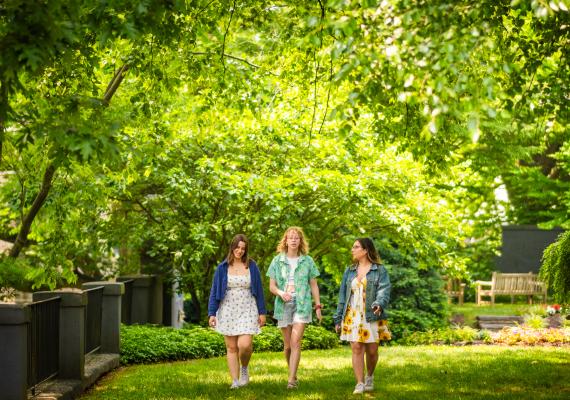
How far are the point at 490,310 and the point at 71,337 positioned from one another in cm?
1820

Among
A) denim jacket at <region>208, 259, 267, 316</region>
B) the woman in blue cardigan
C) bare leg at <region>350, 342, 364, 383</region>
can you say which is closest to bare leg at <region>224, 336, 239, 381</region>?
the woman in blue cardigan

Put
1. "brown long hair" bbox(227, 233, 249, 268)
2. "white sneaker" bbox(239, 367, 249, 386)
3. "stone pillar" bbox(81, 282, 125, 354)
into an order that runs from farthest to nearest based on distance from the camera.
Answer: "stone pillar" bbox(81, 282, 125, 354) < "white sneaker" bbox(239, 367, 249, 386) < "brown long hair" bbox(227, 233, 249, 268)

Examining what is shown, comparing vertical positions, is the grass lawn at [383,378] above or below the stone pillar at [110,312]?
below

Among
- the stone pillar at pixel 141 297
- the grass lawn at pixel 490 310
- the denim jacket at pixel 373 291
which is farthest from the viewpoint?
the grass lawn at pixel 490 310

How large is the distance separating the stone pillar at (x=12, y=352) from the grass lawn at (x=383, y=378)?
1.89 metres

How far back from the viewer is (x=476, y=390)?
33.2ft

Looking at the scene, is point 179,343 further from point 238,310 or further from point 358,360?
point 358,360

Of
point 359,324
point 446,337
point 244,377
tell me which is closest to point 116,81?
point 244,377

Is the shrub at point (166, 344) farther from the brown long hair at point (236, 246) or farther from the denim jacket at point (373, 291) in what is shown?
the denim jacket at point (373, 291)

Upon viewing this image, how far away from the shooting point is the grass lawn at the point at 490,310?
23.5 metres

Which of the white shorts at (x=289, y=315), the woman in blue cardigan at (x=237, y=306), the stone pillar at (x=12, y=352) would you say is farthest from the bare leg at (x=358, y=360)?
the stone pillar at (x=12, y=352)

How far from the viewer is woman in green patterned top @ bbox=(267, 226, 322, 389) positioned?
400 inches

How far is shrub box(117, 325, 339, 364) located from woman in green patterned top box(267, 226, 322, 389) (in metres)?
4.22

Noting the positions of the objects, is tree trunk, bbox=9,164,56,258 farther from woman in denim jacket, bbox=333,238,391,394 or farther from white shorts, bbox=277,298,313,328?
woman in denim jacket, bbox=333,238,391,394
